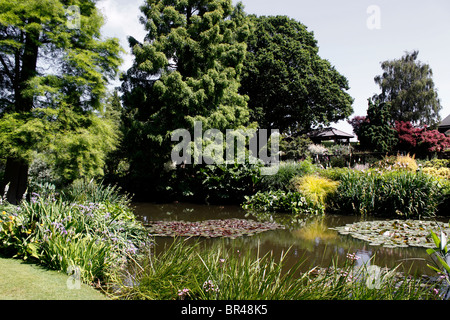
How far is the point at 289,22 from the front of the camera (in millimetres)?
22844

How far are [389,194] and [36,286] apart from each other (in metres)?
9.38

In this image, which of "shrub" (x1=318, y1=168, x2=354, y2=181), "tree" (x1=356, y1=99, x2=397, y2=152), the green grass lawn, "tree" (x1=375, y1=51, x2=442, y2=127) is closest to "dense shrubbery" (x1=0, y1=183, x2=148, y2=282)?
the green grass lawn

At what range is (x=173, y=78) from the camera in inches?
500

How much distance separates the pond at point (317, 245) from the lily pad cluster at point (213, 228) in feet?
0.81

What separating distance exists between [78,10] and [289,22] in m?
19.1

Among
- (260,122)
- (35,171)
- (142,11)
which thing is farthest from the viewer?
(260,122)

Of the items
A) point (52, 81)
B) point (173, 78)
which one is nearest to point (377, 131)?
point (173, 78)

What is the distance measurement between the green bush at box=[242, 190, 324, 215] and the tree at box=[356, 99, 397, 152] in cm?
1350

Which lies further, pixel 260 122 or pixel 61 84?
pixel 260 122

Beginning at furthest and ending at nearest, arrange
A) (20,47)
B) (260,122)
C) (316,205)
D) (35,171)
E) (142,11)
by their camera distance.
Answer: (260,122) < (142,11) < (35,171) < (316,205) < (20,47)

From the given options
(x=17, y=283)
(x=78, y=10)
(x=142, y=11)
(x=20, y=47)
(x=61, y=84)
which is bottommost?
(x=17, y=283)

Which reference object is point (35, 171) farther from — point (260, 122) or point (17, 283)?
point (260, 122)

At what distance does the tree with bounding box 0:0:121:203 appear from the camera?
6.16 meters

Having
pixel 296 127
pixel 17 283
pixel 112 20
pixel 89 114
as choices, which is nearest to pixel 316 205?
pixel 89 114
